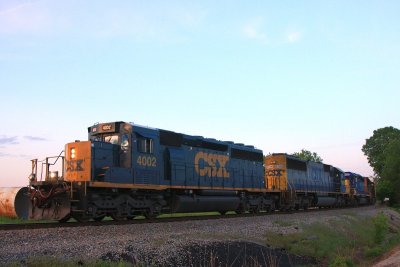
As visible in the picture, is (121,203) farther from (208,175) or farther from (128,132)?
(208,175)

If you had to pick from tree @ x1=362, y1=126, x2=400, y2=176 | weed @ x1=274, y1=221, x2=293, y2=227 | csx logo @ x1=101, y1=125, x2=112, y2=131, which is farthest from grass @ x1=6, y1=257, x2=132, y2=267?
tree @ x1=362, y1=126, x2=400, y2=176

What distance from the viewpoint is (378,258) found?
572 inches

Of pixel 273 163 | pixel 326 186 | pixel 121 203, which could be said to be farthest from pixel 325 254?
pixel 326 186

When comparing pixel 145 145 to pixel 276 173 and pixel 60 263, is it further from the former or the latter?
pixel 276 173

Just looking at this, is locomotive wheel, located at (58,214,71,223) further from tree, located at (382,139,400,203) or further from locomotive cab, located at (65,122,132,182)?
tree, located at (382,139,400,203)

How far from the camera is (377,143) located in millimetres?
76688

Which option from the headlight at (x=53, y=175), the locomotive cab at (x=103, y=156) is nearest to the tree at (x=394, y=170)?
the locomotive cab at (x=103, y=156)

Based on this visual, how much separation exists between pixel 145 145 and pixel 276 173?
13.0m

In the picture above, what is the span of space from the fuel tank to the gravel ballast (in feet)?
30.3

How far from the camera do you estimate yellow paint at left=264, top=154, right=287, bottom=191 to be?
26.7m

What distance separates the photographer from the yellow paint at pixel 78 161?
14570 millimetres

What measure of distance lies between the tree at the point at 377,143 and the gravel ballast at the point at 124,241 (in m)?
68.1

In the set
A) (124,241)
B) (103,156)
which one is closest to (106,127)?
(103,156)

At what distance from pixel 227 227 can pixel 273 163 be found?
14.2 meters
